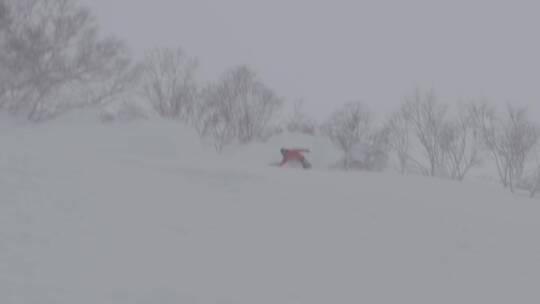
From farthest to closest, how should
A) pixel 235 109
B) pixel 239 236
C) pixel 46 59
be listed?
pixel 235 109 → pixel 46 59 → pixel 239 236

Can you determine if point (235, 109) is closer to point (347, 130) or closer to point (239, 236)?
point (347, 130)

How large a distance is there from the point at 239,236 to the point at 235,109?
2187 cm

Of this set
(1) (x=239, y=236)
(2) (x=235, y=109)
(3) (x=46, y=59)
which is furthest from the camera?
(2) (x=235, y=109)

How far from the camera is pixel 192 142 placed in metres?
22.9

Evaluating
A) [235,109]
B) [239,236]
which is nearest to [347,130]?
[235,109]

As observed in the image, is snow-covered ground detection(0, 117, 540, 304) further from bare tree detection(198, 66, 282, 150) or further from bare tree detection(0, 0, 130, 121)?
bare tree detection(198, 66, 282, 150)

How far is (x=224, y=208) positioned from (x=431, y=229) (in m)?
4.23

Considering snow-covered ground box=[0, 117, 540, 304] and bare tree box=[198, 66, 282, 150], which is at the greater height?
bare tree box=[198, 66, 282, 150]

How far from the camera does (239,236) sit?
8125 mm

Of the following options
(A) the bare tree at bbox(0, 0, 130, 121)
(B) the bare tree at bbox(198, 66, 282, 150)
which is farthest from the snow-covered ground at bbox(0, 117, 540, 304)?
(B) the bare tree at bbox(198, 66, 282, 150)

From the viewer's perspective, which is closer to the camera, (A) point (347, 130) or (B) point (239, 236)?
(B) point (239, 236)

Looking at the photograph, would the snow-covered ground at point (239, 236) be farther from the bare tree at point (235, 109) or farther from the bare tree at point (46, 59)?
the bare tree at point (235, 109)

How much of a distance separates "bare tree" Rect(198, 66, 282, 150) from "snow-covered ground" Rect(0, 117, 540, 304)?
54.8 ft

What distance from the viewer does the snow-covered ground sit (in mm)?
5938
